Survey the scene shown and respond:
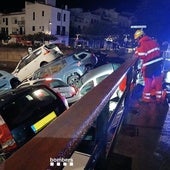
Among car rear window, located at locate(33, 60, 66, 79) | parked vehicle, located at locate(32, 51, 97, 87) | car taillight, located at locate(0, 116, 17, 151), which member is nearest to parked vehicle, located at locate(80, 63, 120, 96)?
parked vehicle, located at locate(32, 51, 97, 87)

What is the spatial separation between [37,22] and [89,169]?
5643cm

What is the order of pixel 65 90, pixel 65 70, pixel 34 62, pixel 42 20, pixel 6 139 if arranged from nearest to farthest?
pixel 6 139
pixel 65 90
pixel 65 70
pixel 34 62
pixel 42 20

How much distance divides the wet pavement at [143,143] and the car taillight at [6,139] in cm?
163

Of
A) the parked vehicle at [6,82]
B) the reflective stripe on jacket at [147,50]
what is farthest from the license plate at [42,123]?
the parked vehicle at [6,82]

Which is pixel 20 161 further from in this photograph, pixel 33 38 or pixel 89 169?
pixel 33 38

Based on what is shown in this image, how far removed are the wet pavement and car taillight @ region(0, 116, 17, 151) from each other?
1.63 m

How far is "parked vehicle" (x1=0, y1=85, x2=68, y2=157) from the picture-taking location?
3.95 meters

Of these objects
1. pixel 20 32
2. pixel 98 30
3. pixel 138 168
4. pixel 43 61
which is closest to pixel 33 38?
pixel 20 32

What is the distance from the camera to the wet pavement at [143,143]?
9.05ft

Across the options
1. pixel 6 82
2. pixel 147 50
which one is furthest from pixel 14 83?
pixel 147 50

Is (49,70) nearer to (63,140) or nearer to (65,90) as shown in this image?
(65,90)

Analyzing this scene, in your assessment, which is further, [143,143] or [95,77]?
[95,77]

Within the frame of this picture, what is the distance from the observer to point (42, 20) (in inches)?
2127

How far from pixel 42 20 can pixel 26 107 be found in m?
51.9
